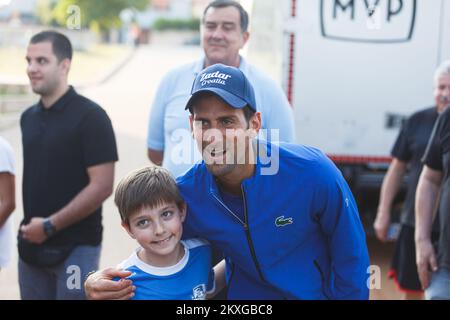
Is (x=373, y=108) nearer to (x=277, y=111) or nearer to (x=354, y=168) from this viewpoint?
(x=354, y=168)

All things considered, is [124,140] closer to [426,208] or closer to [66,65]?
[66,65]

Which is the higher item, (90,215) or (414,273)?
(90,215)

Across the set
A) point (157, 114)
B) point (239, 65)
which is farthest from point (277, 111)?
point (157, 114)

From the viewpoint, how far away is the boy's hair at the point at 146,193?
78.1 inches

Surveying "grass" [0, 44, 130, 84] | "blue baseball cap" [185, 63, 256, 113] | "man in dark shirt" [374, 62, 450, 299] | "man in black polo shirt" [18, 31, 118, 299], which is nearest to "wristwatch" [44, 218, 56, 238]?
"man in black polo shirt" [18, 31, 118, 299]

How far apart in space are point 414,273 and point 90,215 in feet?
6.80

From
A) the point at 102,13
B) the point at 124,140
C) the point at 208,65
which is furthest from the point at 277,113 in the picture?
the point at 102,13

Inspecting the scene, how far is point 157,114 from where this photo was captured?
333 centimetres

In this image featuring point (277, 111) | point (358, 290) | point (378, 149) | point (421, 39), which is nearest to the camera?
point (358, 290)

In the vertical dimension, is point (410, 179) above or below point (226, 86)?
below

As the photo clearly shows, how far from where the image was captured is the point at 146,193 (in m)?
1.98

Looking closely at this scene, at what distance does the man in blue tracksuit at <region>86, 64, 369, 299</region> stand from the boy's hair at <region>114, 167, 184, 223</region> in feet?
0.18

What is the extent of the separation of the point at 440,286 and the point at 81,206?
175cm

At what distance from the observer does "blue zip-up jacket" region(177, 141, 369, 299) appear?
1.91 meters
